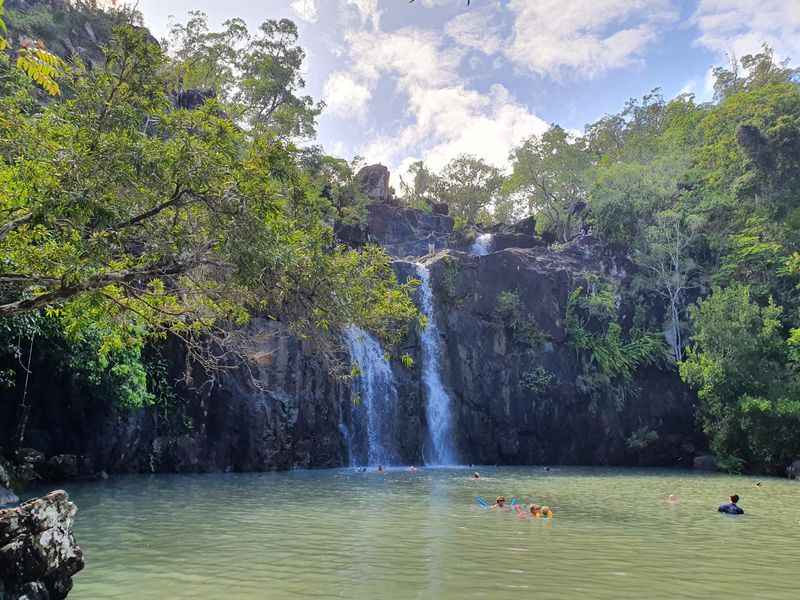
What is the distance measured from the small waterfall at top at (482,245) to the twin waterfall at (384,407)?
10.9 metres

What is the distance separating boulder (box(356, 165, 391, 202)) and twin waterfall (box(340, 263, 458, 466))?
50.8ft

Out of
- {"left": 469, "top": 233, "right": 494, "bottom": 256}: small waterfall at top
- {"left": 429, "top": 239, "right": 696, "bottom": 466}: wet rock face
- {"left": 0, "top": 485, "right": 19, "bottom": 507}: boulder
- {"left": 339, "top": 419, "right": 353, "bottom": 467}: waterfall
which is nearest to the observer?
{"left": 0, "top": 485, "right": 19, "bottom": 507}: boulder

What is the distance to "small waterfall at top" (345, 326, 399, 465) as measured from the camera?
25.8 meters

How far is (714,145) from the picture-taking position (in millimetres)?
35906

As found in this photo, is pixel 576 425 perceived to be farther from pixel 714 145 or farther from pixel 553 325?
pixel 714 145

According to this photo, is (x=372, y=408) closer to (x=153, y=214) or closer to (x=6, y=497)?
(x=6, y=497)

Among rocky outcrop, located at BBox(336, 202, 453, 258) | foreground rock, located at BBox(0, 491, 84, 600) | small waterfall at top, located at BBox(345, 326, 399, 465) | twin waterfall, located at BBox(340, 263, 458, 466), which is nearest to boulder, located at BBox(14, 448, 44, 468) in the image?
foreground rock, located at BBox(0, 491, 84, 600)

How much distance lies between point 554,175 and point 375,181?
1300cm

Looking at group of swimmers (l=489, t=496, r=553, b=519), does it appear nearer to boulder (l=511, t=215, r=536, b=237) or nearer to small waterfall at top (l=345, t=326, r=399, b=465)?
small waterfall at top (l=345, t=326, r=399, b=465)

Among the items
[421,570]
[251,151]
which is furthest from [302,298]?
[421,570]

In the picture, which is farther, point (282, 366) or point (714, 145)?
point (714, 145)

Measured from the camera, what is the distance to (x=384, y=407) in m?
26.7

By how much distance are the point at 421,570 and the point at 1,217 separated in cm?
689

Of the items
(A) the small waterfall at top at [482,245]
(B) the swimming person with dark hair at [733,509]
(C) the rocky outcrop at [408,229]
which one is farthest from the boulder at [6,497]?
(A) the small waterfall at top at [482,245]
